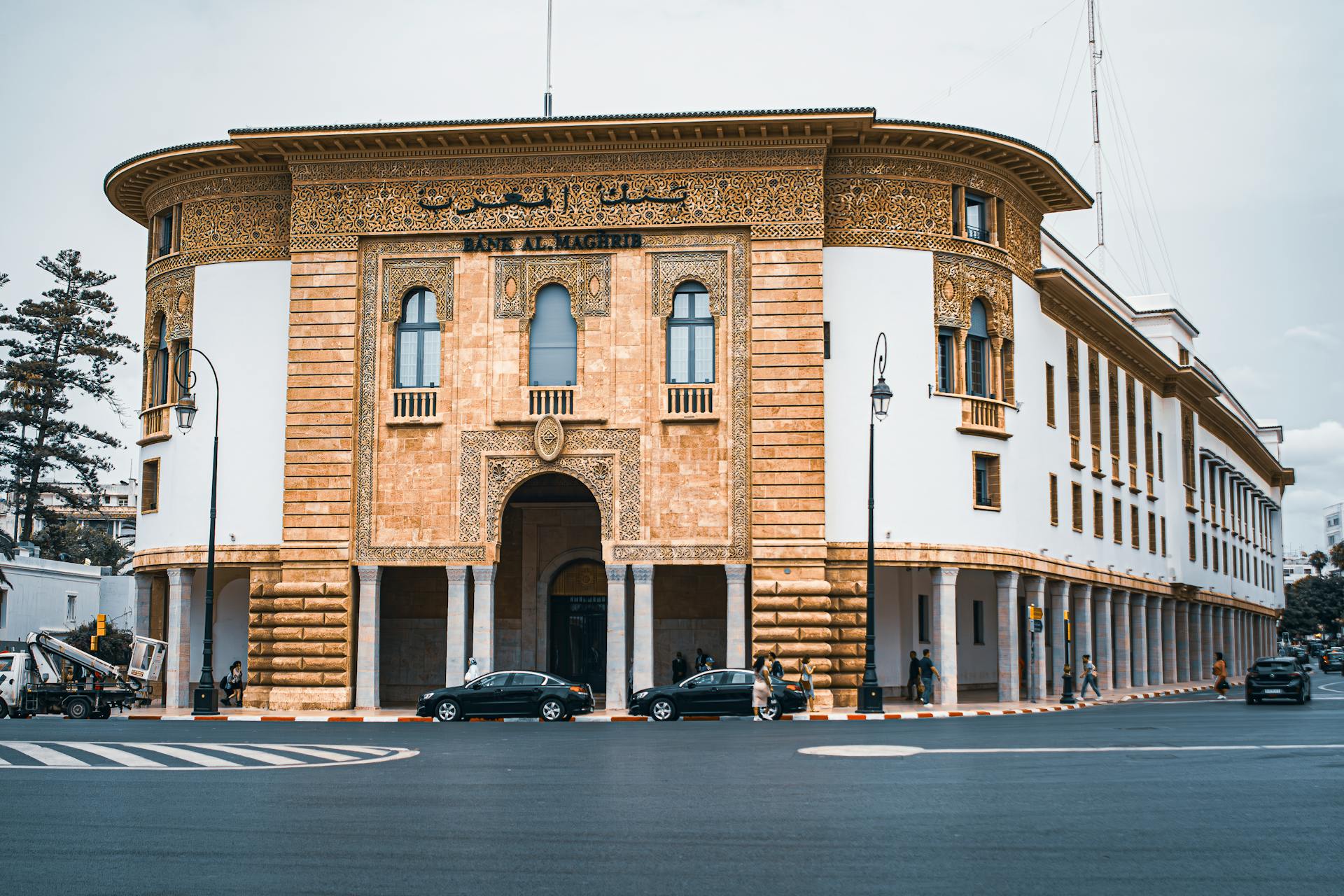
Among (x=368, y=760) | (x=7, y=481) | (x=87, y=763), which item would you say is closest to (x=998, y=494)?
(x=368, y=760)

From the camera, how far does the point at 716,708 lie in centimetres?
3309

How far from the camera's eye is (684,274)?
124ft

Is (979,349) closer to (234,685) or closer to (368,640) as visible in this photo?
(368,640)

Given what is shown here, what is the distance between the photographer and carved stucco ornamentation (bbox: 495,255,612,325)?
37781 millimetres

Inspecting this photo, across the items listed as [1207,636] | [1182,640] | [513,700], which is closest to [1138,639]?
[1182,640]

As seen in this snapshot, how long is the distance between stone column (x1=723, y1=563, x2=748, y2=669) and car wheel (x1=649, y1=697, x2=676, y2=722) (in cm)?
321

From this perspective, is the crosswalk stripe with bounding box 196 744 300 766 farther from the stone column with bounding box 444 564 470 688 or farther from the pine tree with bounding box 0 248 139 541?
the pine tree with bounding box 0 248 139 541

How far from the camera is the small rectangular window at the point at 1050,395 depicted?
44.1 meters

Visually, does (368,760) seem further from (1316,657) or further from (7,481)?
(1316,657)

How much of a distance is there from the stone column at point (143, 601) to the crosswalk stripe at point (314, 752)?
61.8ft

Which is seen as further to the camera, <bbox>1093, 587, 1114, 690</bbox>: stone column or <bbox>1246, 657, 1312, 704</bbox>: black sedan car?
<bbox>1093, 587, 1114, 690</bbox>: stone column

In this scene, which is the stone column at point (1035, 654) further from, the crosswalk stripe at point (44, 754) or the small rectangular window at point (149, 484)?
the crosswalk stripe at point (44, 754)

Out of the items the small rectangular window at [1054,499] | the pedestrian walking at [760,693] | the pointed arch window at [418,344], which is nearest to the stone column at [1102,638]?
the small rectangular window at [1054,499]

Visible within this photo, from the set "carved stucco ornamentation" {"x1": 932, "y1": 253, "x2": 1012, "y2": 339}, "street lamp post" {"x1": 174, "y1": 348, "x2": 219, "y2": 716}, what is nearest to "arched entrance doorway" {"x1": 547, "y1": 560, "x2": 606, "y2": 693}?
"street lamp post" {"x1": 174, "y1": 348, "x2": 219, "y2": 716}
